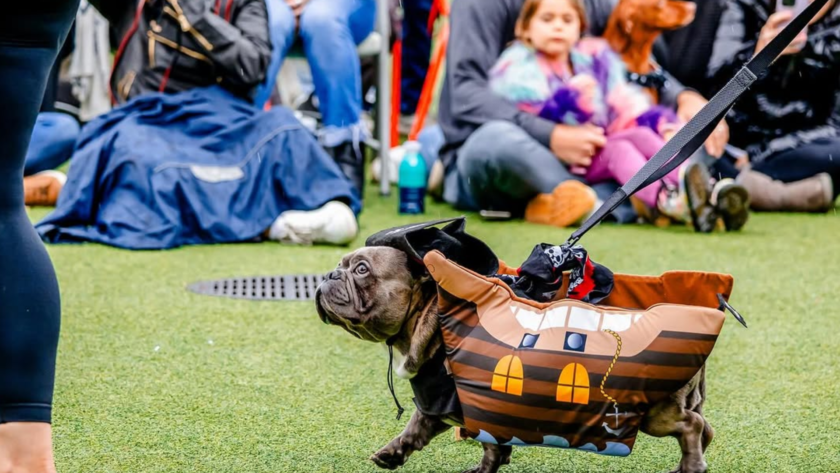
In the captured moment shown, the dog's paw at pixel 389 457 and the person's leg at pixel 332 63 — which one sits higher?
the dog's paw at pixel 389 457

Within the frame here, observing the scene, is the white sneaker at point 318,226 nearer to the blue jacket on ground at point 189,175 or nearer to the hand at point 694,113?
the blue jacket on ground at point 189,175

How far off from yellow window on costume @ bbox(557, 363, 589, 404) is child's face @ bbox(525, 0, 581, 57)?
3.63 m

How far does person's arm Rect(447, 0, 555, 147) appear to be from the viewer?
16.8 feet

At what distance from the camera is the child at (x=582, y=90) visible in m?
4.94

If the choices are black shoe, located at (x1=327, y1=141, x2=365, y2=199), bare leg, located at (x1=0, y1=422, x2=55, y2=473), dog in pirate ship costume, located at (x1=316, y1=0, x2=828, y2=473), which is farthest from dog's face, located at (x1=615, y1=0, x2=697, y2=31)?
bare leg, located at (x1=0, y1=422, x2=55, y2=473)

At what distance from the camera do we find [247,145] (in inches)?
177

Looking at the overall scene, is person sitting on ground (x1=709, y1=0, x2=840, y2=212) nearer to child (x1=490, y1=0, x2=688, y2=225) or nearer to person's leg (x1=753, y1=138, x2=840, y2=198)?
person's leg (x1=753, y1=138, x2=840, y2=198)

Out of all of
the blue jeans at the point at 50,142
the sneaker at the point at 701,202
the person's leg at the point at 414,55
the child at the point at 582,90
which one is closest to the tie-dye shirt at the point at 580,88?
the child at the point at 582,90

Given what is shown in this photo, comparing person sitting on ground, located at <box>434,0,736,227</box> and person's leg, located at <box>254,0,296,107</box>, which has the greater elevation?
person's leg, located at <box>254,0,296,107</box>

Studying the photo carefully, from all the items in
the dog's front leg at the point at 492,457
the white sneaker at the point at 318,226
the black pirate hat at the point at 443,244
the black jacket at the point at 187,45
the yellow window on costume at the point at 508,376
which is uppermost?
the black pirate hat at the point at 443,244

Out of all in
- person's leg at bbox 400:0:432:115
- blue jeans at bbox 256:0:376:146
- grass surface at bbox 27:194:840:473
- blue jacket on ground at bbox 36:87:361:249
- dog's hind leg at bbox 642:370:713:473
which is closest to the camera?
dog's hind leg at bbox 642:370:713:473

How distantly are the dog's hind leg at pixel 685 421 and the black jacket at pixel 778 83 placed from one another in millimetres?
4211

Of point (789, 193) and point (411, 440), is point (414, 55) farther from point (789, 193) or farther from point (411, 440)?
point (411, 440)

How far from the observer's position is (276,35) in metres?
4.81
